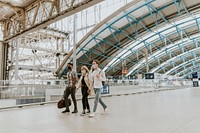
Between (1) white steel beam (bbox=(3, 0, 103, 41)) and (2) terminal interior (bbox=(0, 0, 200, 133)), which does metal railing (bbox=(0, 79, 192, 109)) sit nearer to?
(2) terminal interior (bbox=(0, 0, 200, 133))

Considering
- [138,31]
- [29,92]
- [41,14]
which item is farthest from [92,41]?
[29,92]

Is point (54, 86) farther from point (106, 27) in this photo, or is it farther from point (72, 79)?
point (106, 27)

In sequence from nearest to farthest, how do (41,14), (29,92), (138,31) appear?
(29,92), (41,14), (138,31)

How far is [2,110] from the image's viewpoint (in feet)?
26.0

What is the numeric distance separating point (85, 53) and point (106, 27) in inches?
283

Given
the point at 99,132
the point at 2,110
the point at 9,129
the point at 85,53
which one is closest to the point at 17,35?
the point at 2,110

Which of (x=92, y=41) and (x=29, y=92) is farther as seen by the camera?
(x=92, y=41)

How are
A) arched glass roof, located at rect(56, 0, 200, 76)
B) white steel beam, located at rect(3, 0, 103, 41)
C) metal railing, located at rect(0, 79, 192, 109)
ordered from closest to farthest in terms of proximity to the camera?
white steel beam, located at rect(3, 0, 103, 41), metal railing, located at rect(0, 79, 192, 109), arched glass roof, located at rect(56, 0, 200, 76)

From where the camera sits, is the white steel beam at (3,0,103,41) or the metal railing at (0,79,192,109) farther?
the metal railing at (0,79,192,109)

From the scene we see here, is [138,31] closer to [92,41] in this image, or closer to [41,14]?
[92,41]

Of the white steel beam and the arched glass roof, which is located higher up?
the arched glass roof

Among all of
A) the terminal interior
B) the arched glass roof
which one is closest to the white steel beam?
the terminal interior

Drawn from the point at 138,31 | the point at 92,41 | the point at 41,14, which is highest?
the point at 138,31

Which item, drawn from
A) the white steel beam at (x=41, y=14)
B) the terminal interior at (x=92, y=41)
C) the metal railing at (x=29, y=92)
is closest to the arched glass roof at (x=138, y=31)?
the terminal interior at (x=92, y=41)
